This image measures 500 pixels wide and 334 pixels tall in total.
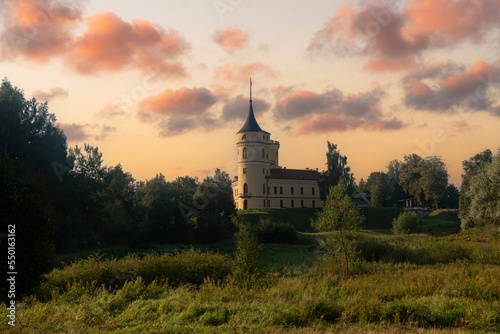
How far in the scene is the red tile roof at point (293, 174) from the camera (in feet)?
269

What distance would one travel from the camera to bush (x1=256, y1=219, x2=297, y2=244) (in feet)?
141

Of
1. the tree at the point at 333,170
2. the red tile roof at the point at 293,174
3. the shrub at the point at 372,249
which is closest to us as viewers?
the shrub at the point at 372,249

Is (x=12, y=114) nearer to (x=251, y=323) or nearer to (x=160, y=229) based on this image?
(x=160, y=229)

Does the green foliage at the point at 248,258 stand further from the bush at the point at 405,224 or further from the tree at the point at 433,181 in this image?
the tree at the point at 433,181

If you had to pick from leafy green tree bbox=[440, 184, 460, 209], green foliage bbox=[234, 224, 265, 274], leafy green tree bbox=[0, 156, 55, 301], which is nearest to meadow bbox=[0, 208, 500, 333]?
green foliage bbox=[234, 224, 265, 274]

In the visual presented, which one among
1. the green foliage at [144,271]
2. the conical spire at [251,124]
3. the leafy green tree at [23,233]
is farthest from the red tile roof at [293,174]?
the leafy green tree at [23,233]

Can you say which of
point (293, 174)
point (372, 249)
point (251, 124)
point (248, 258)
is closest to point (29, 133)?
point (248, 258)

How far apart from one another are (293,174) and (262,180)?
8843mm

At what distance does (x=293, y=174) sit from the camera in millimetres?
84375

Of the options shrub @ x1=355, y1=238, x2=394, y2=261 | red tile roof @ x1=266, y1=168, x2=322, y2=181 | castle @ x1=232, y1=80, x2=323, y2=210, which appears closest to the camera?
shrub @ x1=355, y1=238, x2=394, y2=261

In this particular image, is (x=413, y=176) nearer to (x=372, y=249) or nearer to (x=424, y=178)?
(x=424, y=178)

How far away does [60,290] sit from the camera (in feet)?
55.0

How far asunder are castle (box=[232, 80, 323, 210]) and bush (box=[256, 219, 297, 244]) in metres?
33.1

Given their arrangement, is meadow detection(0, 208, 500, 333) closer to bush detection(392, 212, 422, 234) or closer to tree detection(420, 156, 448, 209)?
bush detection(392, 212, 422, 234)
